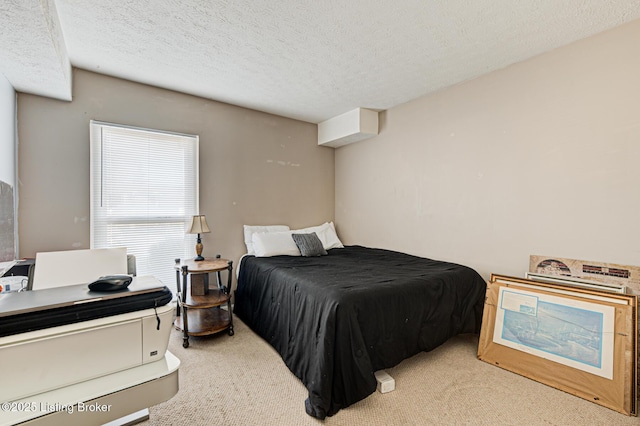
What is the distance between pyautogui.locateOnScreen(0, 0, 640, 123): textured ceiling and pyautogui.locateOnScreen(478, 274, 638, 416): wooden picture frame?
1.85m

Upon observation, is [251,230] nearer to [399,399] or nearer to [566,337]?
[399,399]

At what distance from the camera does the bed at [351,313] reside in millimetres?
1743

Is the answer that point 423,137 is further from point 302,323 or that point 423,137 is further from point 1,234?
point 1,234

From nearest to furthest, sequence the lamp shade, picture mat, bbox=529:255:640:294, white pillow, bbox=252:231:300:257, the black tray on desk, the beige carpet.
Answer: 1. the black tray on desk
2. the beige carpet
3. picture mat, bbox=529:255:640:294
4. the lamp shade
5. white pillow, bbox=252:231:300:257

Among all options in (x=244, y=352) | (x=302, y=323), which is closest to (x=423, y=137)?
(x=302, y=323)

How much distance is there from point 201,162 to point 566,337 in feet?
12.0

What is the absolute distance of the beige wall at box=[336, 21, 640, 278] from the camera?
201cm

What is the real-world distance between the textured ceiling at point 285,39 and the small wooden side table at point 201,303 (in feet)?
5.93

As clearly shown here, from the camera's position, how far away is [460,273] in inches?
99.4

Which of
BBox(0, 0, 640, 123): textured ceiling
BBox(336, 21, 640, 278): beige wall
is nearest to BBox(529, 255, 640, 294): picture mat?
BBox(336, 21, 640, 278): beige wall

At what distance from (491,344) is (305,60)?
2.79 metres

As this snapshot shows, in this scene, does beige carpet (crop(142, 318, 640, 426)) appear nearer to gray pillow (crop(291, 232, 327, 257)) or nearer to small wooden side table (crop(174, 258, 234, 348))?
small wooden side table (crop(174, 258, 234, 348))

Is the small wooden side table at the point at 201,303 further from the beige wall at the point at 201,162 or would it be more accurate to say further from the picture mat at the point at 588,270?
the picture mat at the point at 588,270

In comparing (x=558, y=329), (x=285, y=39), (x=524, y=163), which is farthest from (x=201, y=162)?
(x=558, y=329)
